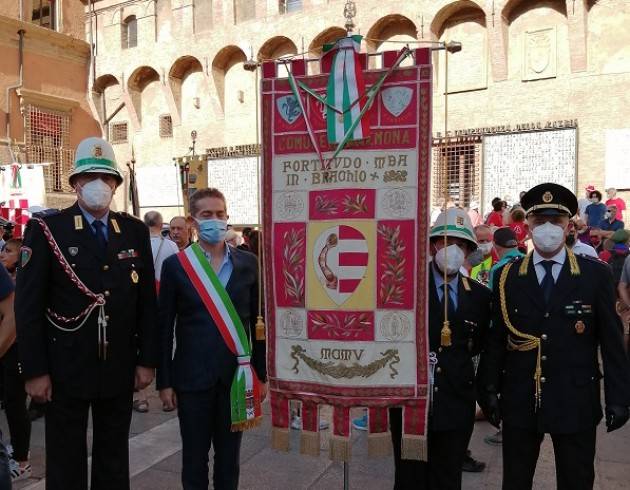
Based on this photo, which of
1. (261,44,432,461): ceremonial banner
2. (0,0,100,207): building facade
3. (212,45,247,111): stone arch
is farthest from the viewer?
(212,45,247,111): stone arch

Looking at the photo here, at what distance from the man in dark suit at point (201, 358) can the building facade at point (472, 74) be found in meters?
11.2

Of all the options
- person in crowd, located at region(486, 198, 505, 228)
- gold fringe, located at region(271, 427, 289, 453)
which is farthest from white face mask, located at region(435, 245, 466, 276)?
person in crowd, located at region(486, 198, 505, 228)

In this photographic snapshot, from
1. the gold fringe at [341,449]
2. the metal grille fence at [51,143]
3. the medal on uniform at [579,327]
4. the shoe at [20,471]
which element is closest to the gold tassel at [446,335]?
the medal on uniform at [579,327]

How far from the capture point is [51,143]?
2569 centimetres

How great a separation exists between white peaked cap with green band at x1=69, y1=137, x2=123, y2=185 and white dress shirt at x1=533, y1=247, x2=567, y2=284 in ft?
7.51

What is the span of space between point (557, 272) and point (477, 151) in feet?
55.1

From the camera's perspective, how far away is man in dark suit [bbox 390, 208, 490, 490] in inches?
124

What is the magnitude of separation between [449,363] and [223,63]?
23371 mm

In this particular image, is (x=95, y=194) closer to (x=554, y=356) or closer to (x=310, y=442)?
(x=310, y=442)

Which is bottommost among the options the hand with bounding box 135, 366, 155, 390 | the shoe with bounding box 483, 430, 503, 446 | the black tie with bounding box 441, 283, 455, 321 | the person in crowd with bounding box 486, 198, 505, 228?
the shoe with bounding box 483, 430, 503, 446

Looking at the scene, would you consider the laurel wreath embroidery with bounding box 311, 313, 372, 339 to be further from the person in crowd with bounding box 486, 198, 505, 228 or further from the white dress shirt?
the person in crowd with bounding box 486, 198, 505, 228

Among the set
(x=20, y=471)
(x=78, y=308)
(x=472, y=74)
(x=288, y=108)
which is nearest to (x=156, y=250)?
(x=20, y=471)

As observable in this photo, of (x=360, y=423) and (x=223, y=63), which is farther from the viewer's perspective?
(x=223, y=63)

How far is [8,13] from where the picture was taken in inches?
960
